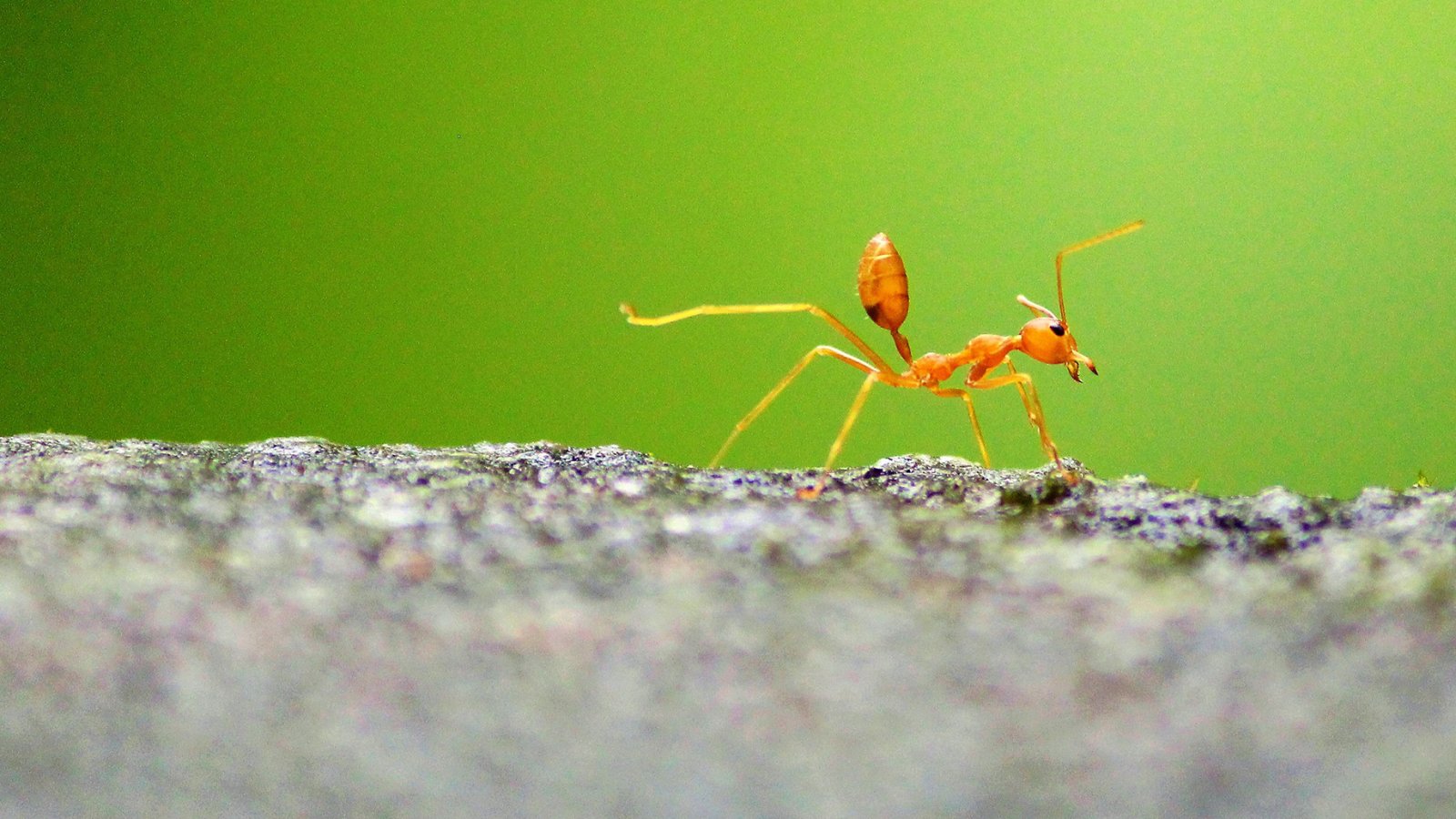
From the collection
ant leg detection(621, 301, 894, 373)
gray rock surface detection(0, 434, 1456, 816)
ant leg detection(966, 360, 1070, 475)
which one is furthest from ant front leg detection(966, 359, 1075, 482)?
gray rock surface detection(0, 434, 1456, 816)

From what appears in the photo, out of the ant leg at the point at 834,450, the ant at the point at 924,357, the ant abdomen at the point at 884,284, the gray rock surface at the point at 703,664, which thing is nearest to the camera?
the gray rock surface at the point at 703,664

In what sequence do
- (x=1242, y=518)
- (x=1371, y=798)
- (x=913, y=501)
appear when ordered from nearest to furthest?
(x=1371, y=798) < (x=1242, y=518) < (x=913, y=501)

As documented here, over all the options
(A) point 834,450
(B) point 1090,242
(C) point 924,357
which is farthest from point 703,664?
(C) point 924,357

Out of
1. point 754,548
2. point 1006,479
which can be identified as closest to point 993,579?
point 754,548

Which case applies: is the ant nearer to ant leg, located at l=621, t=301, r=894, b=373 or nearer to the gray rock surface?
ant leg, located at l=621, t=301, r=894, b=373

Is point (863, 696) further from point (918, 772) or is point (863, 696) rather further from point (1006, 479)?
point (1006, 479)

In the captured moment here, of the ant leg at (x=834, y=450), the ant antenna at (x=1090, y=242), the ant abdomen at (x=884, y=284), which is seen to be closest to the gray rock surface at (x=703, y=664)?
the ant leg at (x=834, y=450)

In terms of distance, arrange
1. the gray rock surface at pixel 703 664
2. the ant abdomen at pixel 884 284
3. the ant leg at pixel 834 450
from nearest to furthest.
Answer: the gray rock surface at pixel 703 664 < the ant leg at pixel 834 450 < the ant abdomen at pixel 884 284

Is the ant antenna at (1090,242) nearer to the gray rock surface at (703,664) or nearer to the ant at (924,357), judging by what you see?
the ant at (924,357)

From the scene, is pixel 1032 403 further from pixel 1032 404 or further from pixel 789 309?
pixel 789 309
